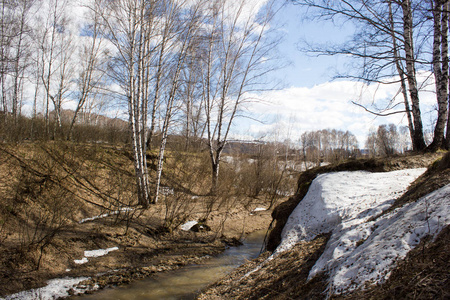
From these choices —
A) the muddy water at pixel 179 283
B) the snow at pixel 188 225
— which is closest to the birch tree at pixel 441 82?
the muddy water at pixel 179 283

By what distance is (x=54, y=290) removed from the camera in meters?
5.73

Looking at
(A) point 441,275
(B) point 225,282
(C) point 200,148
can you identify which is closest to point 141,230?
(B) point 225,282

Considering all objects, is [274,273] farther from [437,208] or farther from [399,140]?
[399,140]

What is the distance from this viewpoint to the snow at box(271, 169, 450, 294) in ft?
8.92

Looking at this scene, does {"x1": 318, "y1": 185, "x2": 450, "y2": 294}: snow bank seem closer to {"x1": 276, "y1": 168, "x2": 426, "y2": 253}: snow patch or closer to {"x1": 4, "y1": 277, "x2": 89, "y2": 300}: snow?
{"x1": 276, "y1": 168, "x2": 426, "y2": 253}: snow patch

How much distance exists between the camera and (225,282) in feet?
18.0

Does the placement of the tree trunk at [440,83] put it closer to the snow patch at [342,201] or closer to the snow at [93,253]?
the snow patch at [342,201]

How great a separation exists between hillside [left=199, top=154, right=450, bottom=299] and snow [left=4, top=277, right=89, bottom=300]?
10.3 ft

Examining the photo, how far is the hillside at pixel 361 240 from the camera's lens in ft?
7.72

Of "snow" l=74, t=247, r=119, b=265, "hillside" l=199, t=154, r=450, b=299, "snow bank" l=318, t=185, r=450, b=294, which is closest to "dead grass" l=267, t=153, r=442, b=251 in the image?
"hillside" l=199, t=154, r=450, b=299

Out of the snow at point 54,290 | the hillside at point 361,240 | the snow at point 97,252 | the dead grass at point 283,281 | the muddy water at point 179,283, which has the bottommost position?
the muddy water at point 179,283

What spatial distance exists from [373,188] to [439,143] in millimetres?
3245

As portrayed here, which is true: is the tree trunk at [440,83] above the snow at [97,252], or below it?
above

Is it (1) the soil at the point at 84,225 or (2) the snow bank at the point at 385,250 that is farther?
(1) the soil at the point at 84,225
